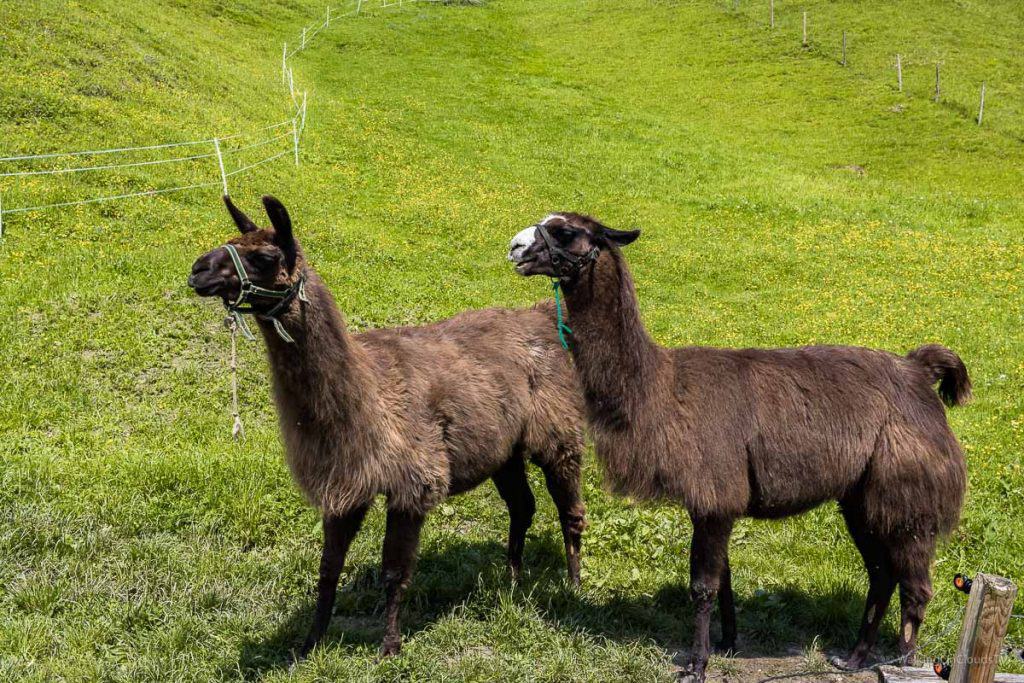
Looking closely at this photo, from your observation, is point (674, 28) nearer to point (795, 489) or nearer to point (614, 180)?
point (614, 180)

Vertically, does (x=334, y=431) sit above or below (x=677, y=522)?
above

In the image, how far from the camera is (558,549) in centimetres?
734

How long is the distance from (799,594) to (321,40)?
120 feet

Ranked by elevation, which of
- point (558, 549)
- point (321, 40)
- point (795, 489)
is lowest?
point (558, 549)

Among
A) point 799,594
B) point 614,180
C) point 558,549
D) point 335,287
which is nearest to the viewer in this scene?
point 799,594

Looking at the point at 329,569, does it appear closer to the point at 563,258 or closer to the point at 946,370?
the point at 563,258

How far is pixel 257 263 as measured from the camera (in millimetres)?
4941

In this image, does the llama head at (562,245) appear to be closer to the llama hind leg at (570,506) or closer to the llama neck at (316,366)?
the llama neck at (316,366)

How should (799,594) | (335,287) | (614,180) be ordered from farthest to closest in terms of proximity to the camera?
1. (614,180)
2. (335,287)
3. (799,594)

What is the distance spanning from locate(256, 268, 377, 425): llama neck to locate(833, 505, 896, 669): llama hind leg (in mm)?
3500

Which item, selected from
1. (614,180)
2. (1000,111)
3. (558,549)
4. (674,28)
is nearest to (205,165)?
(614,180)

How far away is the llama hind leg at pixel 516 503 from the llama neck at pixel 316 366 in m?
1.75

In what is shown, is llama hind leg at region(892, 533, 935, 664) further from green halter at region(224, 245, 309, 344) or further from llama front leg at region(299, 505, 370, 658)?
green halter at region(224, 245, 309, 344)

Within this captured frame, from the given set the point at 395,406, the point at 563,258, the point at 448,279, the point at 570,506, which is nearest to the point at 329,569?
A: the point at 395,406
